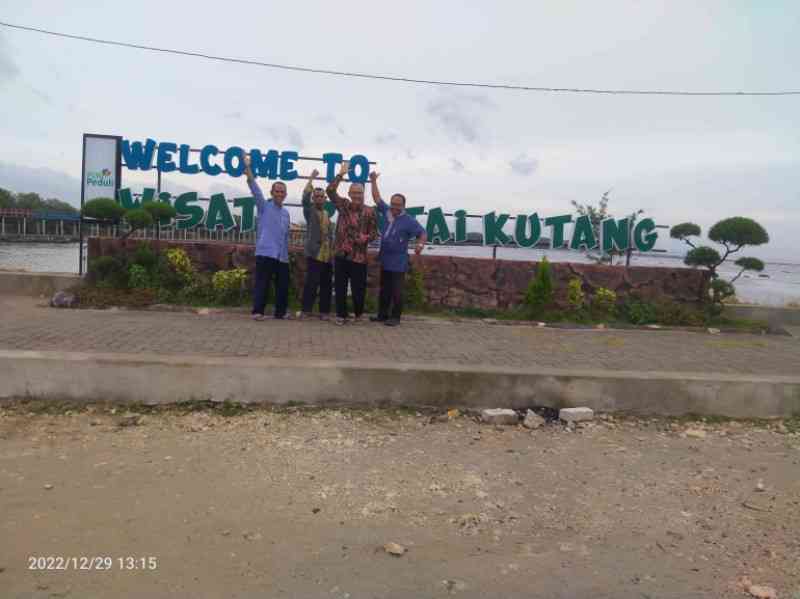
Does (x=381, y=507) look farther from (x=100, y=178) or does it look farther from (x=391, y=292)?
(x=100, y=178)

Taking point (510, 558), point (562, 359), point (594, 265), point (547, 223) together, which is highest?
point (547, 223)

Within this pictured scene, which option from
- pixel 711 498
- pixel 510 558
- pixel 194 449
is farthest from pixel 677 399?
pixel 194 449

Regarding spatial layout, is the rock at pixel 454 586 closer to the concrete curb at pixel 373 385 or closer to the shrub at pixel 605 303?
the concrete curb at pixel 373 385

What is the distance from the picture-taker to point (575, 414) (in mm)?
4133

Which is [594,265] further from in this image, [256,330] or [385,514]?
[385,514]

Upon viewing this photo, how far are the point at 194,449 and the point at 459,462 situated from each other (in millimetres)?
1547

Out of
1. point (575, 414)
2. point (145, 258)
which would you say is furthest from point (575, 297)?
point (145, 258)

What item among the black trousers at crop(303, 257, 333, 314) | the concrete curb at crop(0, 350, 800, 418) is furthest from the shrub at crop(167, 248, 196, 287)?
the concrete curb at crop(0, 350, 800, 418)

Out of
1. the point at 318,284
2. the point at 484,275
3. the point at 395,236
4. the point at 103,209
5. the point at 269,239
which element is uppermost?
the point at 103,209

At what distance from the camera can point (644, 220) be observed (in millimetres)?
9047

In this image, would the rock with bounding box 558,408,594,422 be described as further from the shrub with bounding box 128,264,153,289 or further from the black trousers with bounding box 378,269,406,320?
the shrub with bounding box 128,264,153,289

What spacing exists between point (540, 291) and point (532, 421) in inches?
161

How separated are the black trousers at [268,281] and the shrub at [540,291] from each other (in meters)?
3.40

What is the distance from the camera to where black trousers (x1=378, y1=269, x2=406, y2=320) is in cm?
648
